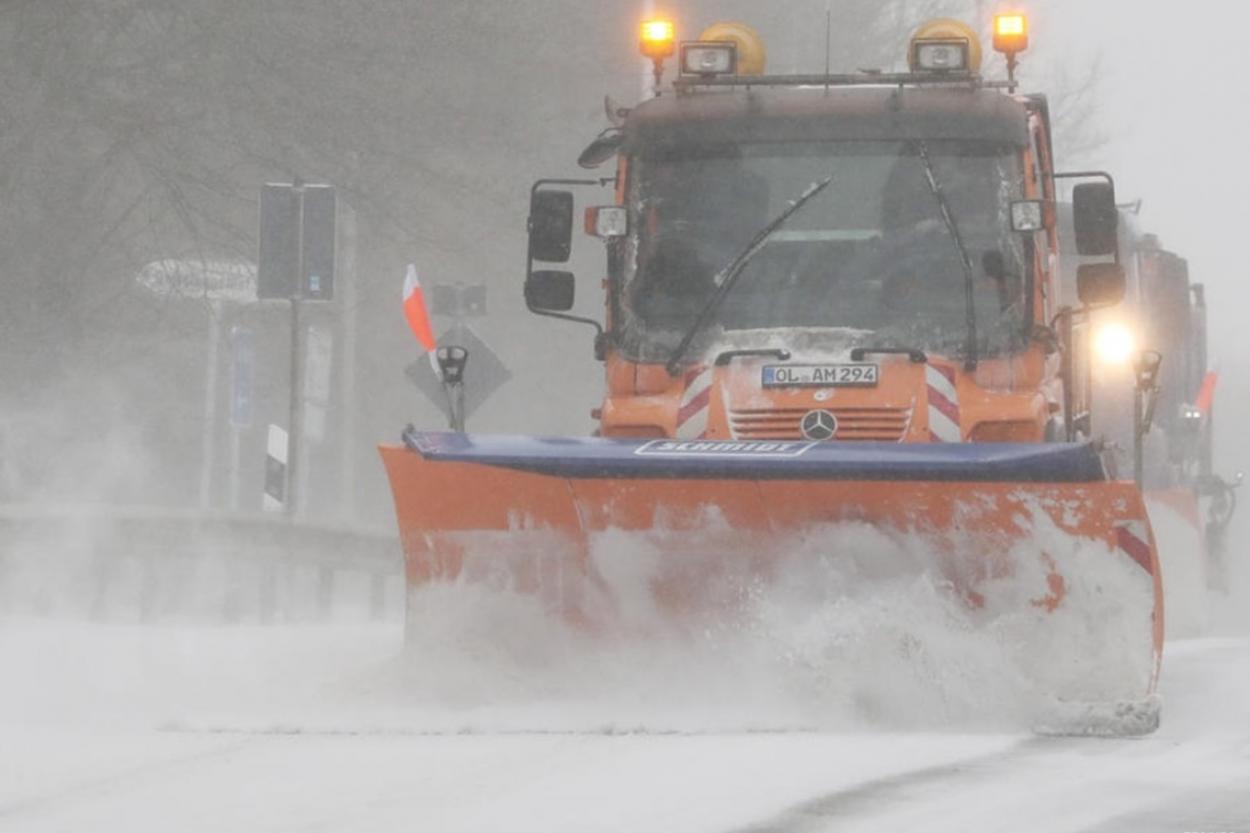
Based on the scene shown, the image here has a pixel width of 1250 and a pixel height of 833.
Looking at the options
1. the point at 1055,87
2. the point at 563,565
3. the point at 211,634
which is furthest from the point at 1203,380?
the point at 1055,87

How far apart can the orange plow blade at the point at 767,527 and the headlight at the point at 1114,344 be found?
549cm

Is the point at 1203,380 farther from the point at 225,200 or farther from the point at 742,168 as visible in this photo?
the point at 742,168

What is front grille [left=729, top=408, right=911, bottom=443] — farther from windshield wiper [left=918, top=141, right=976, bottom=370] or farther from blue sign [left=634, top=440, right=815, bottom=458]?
blue sign [left=634, top=440, right=815, bottom=458]

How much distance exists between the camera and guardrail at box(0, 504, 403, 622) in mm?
15336

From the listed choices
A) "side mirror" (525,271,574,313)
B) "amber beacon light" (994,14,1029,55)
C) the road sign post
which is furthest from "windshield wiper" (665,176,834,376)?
the road sign post

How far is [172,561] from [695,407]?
7277 millimetres

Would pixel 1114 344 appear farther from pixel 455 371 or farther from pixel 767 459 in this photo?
pixel 767 459

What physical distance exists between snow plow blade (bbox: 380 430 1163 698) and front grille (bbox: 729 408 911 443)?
689 millimetres

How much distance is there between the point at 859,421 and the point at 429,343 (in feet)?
24.1

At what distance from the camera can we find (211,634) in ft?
44.9

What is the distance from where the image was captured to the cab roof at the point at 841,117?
10555 mm

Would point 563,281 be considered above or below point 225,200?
below

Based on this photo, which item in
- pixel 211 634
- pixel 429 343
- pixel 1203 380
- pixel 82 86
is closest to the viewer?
pixel 211 634

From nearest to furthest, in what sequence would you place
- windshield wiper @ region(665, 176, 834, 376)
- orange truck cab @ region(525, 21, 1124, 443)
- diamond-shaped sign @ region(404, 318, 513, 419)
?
orange truck cab @ region(525, 21, 1124, 443), windshield wiper @ region(665, 176, 834, 376), diamond-shaped sign @ region(404, 318, 513, 419)
